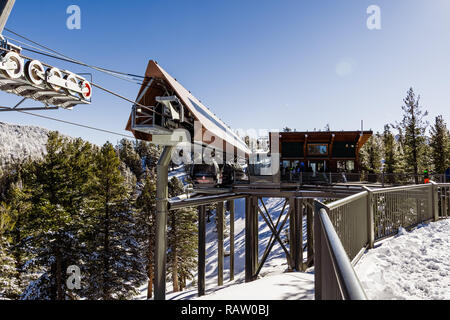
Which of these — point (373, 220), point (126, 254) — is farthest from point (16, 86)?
point (126, 254)

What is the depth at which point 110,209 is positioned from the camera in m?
21.3

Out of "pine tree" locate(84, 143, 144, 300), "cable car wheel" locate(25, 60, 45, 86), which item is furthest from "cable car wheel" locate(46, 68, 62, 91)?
"pine tree" locate(84, 143, 144, 300)

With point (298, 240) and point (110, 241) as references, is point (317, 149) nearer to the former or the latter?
point (298, 240)

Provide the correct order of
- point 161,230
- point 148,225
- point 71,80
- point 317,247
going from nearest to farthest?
point 317,247 < point 71,80 < point 161,230 < point 148,225

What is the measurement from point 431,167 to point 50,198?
45365mm

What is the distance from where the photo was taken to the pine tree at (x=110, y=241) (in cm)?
1941

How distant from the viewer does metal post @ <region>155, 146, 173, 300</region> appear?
8.57 meters

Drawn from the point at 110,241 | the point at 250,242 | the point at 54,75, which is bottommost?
the point at 110,241

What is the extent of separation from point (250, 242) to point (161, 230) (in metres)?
6.95

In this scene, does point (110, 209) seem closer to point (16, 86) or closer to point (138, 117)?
point (138, 117)

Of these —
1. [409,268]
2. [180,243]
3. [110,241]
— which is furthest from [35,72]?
[180,243]

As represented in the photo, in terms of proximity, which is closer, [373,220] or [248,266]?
[373,220]

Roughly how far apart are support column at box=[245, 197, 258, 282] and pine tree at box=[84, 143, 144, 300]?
41.1 feet

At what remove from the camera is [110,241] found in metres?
20.8
